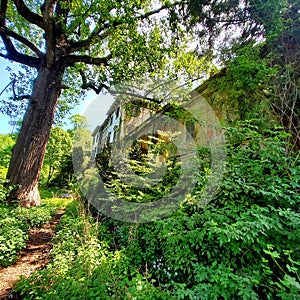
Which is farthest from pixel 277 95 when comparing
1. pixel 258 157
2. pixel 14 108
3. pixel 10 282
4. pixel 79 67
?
pixel 14 108

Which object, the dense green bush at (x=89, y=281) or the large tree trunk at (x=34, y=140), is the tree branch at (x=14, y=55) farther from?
the dense green bush at (x=89, y=281)

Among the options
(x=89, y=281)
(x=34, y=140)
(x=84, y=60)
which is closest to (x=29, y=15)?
(x=84, y=60)

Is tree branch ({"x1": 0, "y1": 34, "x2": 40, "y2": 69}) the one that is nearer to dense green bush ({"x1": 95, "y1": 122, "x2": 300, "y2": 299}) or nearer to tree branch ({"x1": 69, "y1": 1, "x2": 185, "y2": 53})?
tree branch ({"x1": 69, "y1": 1, "x2": 185, "y2": 53})

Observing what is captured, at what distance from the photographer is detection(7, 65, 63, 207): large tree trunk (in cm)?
515

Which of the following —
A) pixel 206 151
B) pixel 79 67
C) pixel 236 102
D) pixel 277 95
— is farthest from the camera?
pixel 79 67

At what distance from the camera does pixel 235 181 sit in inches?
93.9

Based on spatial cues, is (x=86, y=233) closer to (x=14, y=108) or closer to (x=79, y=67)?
(x=79, y=67)

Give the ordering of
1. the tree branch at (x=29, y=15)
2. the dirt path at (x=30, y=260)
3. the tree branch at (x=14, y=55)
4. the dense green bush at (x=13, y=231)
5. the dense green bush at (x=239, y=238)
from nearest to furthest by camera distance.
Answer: the dense green bush at (x=239, y=238) → the dirt path at (x=30, y=260) → the dense green bush at (x=13, y=231) → the tree branch at (x=29, y=15) → the tree branch at (x=14, y=55)

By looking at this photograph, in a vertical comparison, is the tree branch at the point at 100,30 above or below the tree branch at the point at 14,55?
above

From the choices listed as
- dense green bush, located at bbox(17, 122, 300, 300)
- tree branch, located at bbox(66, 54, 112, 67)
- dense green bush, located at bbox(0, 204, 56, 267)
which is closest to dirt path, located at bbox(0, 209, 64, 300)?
dense green bush, located at bbox(0, 204, 56, 267)

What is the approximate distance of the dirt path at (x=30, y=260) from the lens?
95.6 inches

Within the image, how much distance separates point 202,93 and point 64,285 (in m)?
5.85

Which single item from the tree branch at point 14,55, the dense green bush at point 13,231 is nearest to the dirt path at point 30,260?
the dense green bush at point 13,231

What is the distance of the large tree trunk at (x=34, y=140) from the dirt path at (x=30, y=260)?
1.28 meters
